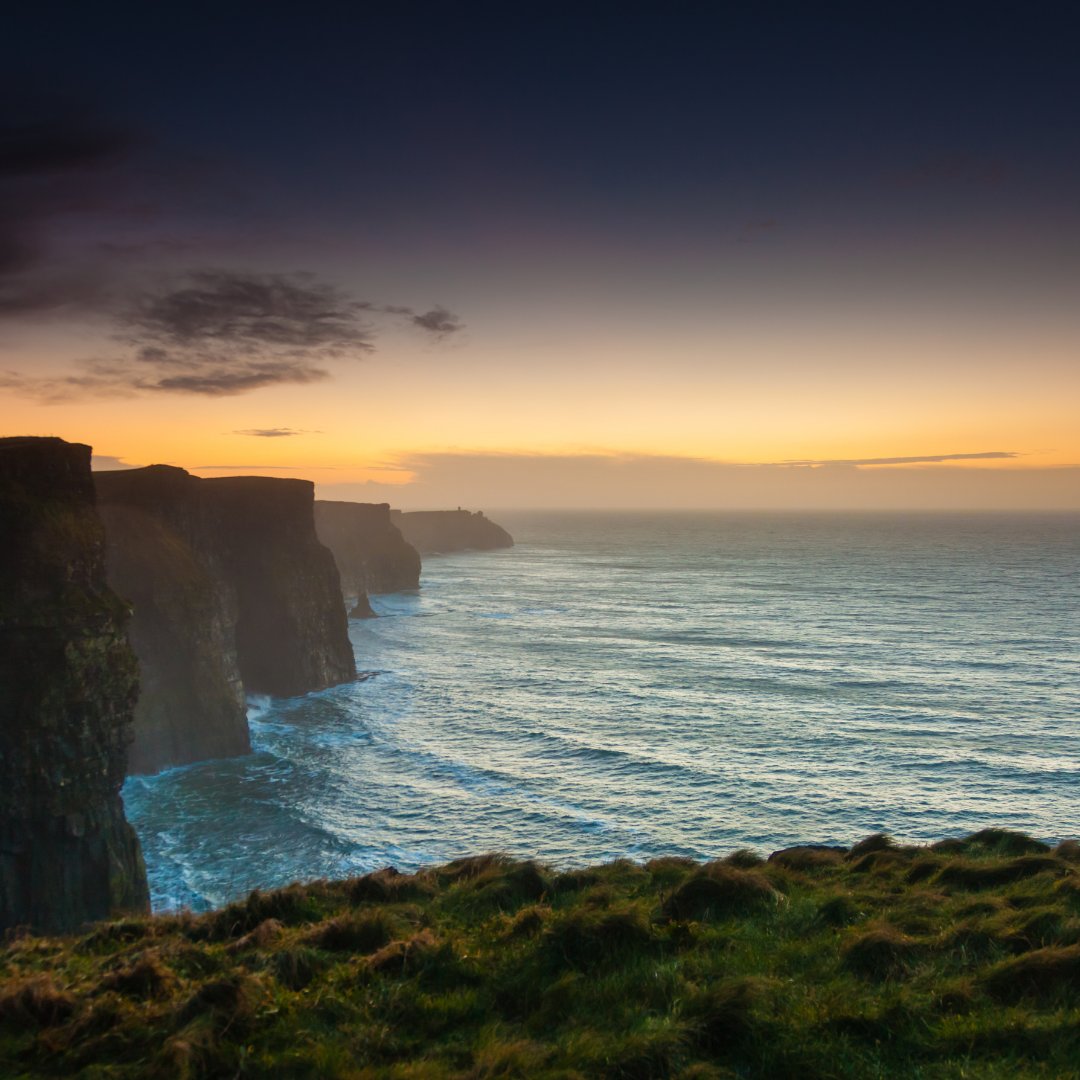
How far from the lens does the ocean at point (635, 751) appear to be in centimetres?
4075

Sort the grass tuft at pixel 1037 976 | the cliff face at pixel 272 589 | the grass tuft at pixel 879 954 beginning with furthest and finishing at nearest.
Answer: the cliff face at pixel 272 589 < the grass tuft at pixel 879 954 < the grass tuft at pixel 1037 976

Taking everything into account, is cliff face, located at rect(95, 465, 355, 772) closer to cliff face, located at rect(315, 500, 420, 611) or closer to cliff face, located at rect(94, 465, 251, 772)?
cliff face, located at rect(94, 465, 251, 772)

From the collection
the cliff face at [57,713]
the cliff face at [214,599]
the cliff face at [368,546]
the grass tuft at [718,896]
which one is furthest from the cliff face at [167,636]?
the cliff face at [368,546]

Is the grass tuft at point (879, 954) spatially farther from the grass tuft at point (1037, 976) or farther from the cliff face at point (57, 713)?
the cliff face at point (57, 713)

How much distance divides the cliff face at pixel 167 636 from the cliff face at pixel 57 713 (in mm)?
19764

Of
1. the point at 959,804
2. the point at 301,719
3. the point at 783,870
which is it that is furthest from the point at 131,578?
the point at 959,804

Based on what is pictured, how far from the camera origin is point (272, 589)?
73.8 meters

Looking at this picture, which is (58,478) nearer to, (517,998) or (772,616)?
(517,998)

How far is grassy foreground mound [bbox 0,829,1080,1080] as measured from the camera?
30.9ft

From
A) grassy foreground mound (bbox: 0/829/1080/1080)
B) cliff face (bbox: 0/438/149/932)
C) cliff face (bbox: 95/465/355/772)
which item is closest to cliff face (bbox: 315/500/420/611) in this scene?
cliff face (bbox: 95/465/355/772)

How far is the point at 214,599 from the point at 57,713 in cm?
Result: 2757

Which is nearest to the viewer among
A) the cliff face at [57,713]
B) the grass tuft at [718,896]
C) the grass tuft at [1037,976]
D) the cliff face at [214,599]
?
the grass tuft at [1037,976]

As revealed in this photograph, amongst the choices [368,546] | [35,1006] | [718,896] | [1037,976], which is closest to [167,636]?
[35,1006]

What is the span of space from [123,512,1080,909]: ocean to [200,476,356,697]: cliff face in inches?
157
